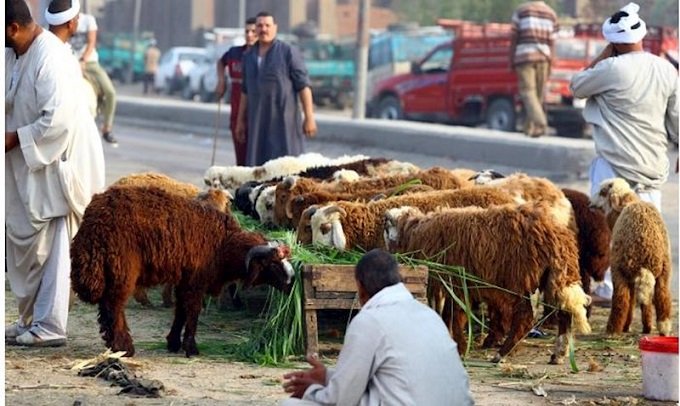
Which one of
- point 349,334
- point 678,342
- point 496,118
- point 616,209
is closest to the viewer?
point 349,334

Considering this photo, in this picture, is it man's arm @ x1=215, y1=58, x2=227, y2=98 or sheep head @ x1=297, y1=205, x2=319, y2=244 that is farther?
man's arm @ x1=215, y1=58, x2=227, y2=98

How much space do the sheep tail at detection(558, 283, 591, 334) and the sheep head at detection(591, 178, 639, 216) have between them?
1535mm

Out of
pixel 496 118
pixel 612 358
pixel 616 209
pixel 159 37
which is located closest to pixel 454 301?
pixel 612 358

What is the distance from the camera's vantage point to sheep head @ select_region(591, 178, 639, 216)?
34.7 feet

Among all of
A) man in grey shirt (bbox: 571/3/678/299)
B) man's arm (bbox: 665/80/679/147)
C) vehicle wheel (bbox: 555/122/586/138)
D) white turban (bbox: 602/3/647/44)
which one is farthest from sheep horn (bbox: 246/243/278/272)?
vehicle wheel (bbox: 555/122/586/138)

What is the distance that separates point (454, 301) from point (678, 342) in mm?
1675

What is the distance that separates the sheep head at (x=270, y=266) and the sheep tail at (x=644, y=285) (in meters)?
2.57

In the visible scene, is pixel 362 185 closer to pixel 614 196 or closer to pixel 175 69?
pixel 614 196

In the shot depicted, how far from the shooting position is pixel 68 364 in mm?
8742

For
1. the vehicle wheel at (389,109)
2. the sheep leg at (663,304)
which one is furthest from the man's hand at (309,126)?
the vehicle wheel at (389,109)

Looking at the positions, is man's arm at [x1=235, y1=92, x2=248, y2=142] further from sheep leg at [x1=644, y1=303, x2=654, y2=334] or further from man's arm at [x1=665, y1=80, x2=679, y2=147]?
sheep leg at [x1=644, y1=303, x2=654, y2=334]

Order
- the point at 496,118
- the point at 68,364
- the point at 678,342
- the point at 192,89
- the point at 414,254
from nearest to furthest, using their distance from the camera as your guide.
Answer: the point at 678,342
the point at 68,364
the point at 414,254
the point at 496,118
the point at 192,89

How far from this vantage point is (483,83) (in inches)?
1200

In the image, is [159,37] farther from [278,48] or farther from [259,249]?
[259,249]
